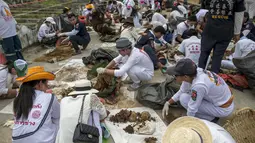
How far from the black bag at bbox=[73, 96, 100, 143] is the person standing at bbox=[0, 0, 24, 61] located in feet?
12.6

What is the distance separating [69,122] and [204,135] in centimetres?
129

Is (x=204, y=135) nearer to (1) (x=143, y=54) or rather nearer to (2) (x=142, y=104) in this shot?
(2) (x=142, y=104)

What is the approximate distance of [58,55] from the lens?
21.0 feet

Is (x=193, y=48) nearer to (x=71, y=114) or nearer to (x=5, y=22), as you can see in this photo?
(x=71, y=114)

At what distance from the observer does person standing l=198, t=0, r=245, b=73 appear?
11.6 feet

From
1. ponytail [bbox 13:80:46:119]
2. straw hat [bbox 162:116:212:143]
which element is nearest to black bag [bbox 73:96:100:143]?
ponytail [bbox 13:80:46:119]

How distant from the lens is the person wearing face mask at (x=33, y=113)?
7.36 feet

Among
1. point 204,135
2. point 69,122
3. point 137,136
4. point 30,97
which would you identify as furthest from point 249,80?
point 30,97

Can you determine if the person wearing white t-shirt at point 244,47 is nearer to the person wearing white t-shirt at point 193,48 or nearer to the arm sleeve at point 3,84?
the person wearing white t-shirt at point 193,48

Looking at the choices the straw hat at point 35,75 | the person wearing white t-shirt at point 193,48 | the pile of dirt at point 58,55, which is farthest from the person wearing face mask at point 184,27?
the straw hat at point 35,75

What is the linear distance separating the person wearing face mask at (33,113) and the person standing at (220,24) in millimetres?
2736

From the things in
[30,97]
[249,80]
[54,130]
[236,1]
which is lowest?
[249,80]

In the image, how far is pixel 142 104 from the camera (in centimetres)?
389

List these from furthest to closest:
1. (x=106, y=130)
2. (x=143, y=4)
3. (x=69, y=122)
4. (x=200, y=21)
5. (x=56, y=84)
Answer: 1. (x=143, y=4)
2. (x=200, y=21)
3. (x=56, y=84)
4. (x=106, y=130)
5. (x=69, y=122)
